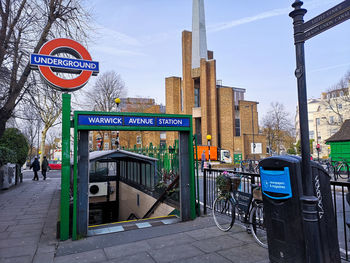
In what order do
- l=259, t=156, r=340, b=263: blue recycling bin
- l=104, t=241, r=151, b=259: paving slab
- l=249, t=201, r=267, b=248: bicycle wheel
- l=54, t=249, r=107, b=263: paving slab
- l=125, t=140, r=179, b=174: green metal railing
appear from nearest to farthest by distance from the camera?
l=259, t=156, r=340, b=263: blue recycling bin
l=54, t=249, r=107, b=263: paving slab
l=104, t=241, r=151, b=259: paving slab
l=249, t=201, r=267, b=248: bicycle wheel
l=125, t=140, r=179, b=174: green metal railing

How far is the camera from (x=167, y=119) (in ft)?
20.3

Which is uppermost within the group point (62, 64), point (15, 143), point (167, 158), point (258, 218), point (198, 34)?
point (198, 34)

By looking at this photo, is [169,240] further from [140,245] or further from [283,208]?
[283,208]

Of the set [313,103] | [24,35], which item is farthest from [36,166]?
[313,103]

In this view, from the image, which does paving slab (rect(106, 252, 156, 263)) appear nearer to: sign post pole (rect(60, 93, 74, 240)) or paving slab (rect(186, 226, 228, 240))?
paving slab (rect(186, 226, 228, 240))

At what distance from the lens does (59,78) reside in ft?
18.2

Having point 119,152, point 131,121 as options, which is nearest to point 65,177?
point 131,121

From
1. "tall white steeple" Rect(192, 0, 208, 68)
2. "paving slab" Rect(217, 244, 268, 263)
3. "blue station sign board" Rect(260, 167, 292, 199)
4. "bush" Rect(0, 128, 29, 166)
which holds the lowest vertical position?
"paving slab" Rect(217, 244, 268, 263)

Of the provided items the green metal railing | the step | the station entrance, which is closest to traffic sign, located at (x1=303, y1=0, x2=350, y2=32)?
the station entrance

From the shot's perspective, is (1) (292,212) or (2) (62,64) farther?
(2) (62,64)

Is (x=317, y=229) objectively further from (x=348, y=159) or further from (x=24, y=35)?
(x=348, y=159)

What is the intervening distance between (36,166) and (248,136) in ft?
103

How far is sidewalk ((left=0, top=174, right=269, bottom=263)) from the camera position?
4.11 metres

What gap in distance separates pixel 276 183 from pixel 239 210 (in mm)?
2010
